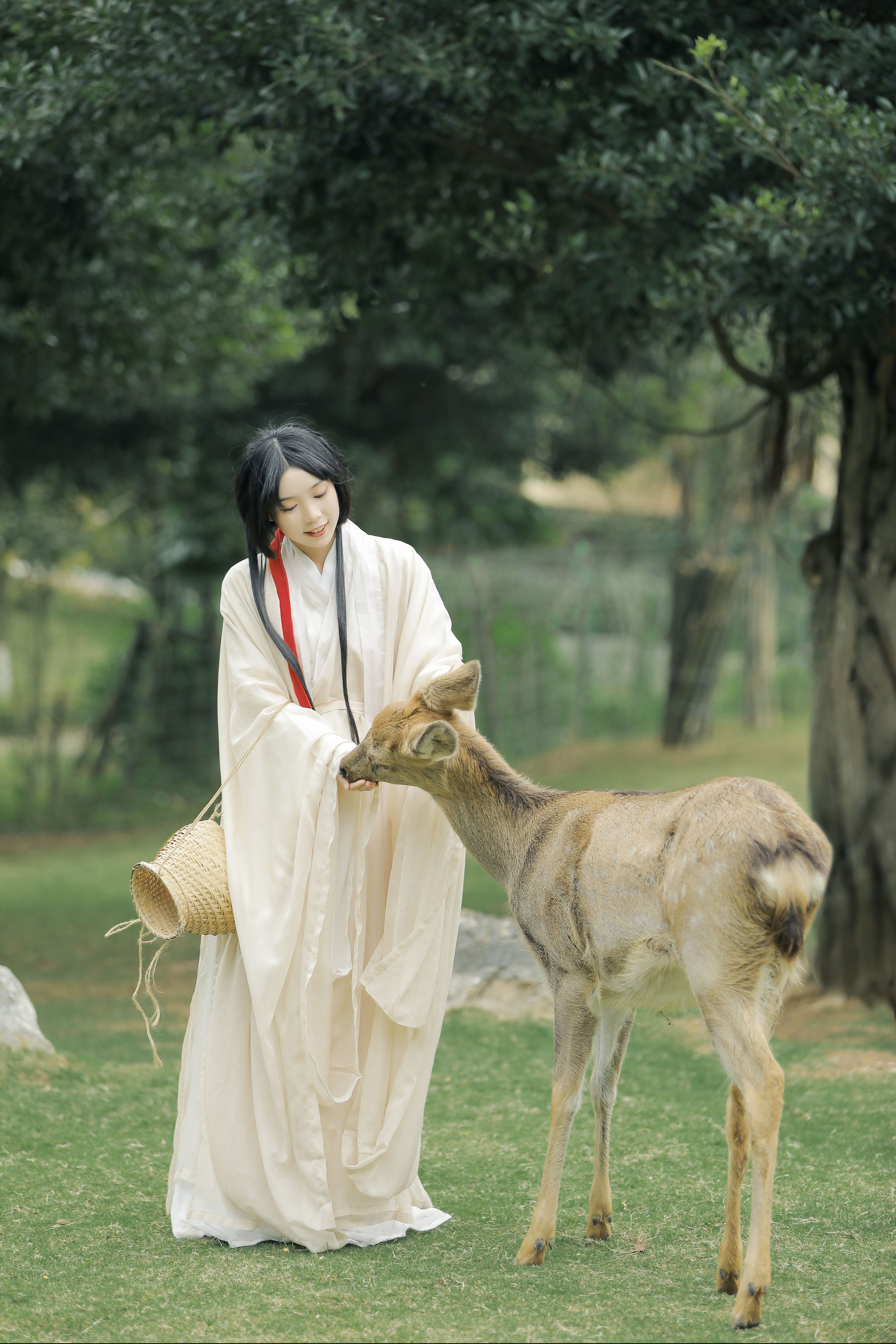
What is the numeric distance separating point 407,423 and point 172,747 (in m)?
4.17

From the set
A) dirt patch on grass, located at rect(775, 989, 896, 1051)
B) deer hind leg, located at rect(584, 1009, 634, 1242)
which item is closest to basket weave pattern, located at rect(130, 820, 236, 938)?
deer hind leg, located at rect(584, 1009, 634, 1242)

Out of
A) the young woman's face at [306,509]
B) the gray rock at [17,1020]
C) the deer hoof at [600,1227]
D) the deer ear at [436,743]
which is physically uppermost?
the young woman's face at [306,509]

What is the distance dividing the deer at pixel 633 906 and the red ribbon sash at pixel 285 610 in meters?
0.32

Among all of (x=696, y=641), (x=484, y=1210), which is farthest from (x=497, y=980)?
(x=696, y=641)

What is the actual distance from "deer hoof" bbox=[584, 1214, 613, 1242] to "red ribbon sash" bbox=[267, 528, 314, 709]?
172cm

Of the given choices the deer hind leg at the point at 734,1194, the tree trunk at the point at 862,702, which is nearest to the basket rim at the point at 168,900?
the deer hind leg at the point at 734,1194

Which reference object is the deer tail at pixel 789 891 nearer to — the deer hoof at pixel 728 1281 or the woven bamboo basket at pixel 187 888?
the deer hoof at pixel 728 1281

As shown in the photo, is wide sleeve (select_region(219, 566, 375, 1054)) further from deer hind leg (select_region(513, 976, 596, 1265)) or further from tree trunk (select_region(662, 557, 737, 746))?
tree trunk (select_region(662, 557, 737, 746))

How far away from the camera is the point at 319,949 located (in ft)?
13.3

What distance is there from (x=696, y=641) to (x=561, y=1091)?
12.4m

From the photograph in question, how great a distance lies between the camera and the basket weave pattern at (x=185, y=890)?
3922 millimetres

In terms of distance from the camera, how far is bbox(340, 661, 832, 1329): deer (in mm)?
3418

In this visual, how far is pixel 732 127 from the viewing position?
5.46 metres

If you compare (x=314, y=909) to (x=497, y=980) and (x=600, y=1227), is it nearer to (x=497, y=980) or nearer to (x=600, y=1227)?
(x=600, y=1227)
